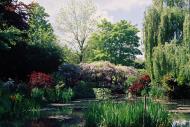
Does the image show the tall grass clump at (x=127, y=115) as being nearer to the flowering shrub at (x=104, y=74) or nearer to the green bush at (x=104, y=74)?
the green bush at (x=104, y=74)

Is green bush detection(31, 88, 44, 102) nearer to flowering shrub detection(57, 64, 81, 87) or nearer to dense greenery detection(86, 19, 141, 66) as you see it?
flowering shrub detection(57, 64, 81, 87)

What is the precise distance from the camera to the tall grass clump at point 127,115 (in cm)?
1164

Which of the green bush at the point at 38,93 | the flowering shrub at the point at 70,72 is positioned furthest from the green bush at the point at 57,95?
the flowering shrub at the point at 70,72

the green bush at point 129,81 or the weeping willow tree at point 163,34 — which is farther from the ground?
the weeping willow tree at point 163,34

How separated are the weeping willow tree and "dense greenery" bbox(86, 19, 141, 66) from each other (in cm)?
2526

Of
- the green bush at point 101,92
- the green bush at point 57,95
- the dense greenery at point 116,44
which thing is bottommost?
the green bush at point 57,95

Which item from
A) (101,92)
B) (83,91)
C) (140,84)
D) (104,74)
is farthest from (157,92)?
(104,74)

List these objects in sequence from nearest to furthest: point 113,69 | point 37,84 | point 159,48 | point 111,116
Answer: point 111,116 → point 37,84 → point 159,48 → point 113,69

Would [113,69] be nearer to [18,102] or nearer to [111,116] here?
[18,102]

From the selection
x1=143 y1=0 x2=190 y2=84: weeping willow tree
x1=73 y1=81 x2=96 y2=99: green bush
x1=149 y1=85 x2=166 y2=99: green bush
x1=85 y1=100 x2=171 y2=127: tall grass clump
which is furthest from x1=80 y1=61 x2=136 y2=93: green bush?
x1=85 y1=100 x2=171 y2=127: tall grass clump

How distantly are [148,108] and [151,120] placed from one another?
13.3 inches

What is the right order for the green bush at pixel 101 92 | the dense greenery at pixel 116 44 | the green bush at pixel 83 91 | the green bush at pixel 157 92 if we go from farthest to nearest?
the dense greenery at pixel 116 44 < the green bush at pixel 101 92 < the green bush at pixel 83 91 < the green bush at pixel 157 92

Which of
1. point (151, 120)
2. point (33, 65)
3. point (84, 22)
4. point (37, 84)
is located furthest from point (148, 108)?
point (84, 22)

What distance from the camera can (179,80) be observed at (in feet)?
90.2
